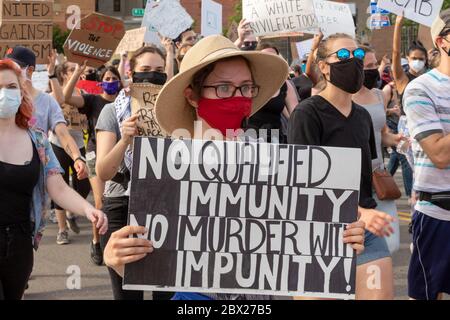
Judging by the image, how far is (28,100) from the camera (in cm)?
439

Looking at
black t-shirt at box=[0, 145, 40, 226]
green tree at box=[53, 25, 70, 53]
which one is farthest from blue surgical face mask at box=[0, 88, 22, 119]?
green tree at box=[53, 25, 70, 53]

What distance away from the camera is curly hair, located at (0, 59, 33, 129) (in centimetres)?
429

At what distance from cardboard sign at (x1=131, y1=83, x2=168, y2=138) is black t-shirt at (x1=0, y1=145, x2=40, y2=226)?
0.63 metres

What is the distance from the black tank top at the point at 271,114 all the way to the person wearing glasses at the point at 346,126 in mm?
1906

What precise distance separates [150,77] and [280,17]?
4.38 meters

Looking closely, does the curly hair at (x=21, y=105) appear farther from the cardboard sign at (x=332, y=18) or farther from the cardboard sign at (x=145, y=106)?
the cardboard sign at (x=332, y=18)

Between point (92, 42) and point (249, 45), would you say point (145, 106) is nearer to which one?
point (249, 45)

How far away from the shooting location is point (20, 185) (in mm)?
4133

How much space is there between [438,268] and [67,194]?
6.36 ft

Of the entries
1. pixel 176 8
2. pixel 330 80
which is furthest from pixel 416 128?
pixel 176 8

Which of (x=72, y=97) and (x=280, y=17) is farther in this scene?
(x=280, y=17)

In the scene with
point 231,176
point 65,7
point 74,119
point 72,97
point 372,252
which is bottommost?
point 372,252

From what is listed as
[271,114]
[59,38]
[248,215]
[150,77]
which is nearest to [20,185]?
[150,77]

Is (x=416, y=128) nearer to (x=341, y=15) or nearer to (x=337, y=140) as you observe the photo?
(x=337, y=140)
